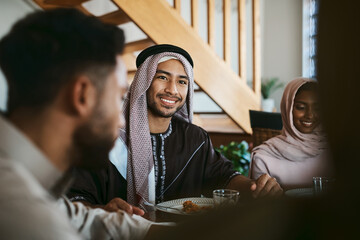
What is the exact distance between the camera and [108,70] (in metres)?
0.61

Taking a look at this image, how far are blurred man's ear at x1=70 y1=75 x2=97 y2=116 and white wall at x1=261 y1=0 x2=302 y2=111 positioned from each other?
714cm

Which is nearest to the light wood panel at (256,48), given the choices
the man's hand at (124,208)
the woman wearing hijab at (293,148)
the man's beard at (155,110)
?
the woman wearing hijab at (293,148)

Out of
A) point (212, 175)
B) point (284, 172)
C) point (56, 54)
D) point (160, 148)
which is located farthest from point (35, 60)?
point (284, 172)

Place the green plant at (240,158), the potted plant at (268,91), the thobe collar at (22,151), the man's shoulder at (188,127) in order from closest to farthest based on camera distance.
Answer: the thobe collar at (22,151) < the man's shoulder at (188,127) < the green plant at (240,158) < the potted plant at (268,91)

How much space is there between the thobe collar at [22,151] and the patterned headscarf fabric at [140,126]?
3.71 feet

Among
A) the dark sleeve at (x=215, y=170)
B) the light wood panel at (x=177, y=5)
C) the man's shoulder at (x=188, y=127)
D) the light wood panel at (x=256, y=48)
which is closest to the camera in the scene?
the dark sleeve at (x=215, y=170)

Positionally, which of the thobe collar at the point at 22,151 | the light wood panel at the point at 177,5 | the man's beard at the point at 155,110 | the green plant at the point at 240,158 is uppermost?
the light wood panel at the point at 177,5

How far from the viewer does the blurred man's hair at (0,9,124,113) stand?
555 mm

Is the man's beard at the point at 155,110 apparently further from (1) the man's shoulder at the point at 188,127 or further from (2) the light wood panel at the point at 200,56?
(2) the light wood panel at the point at 200,56

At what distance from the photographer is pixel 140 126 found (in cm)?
188

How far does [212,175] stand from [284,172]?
48cm

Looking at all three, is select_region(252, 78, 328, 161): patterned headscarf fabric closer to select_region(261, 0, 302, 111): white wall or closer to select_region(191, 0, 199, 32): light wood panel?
select_region(191, 0, 199, 32): light wood panel

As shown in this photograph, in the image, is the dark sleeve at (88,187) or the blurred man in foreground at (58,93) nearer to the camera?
the blurred man in foreground at (58,93)

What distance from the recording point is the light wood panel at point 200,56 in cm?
311
